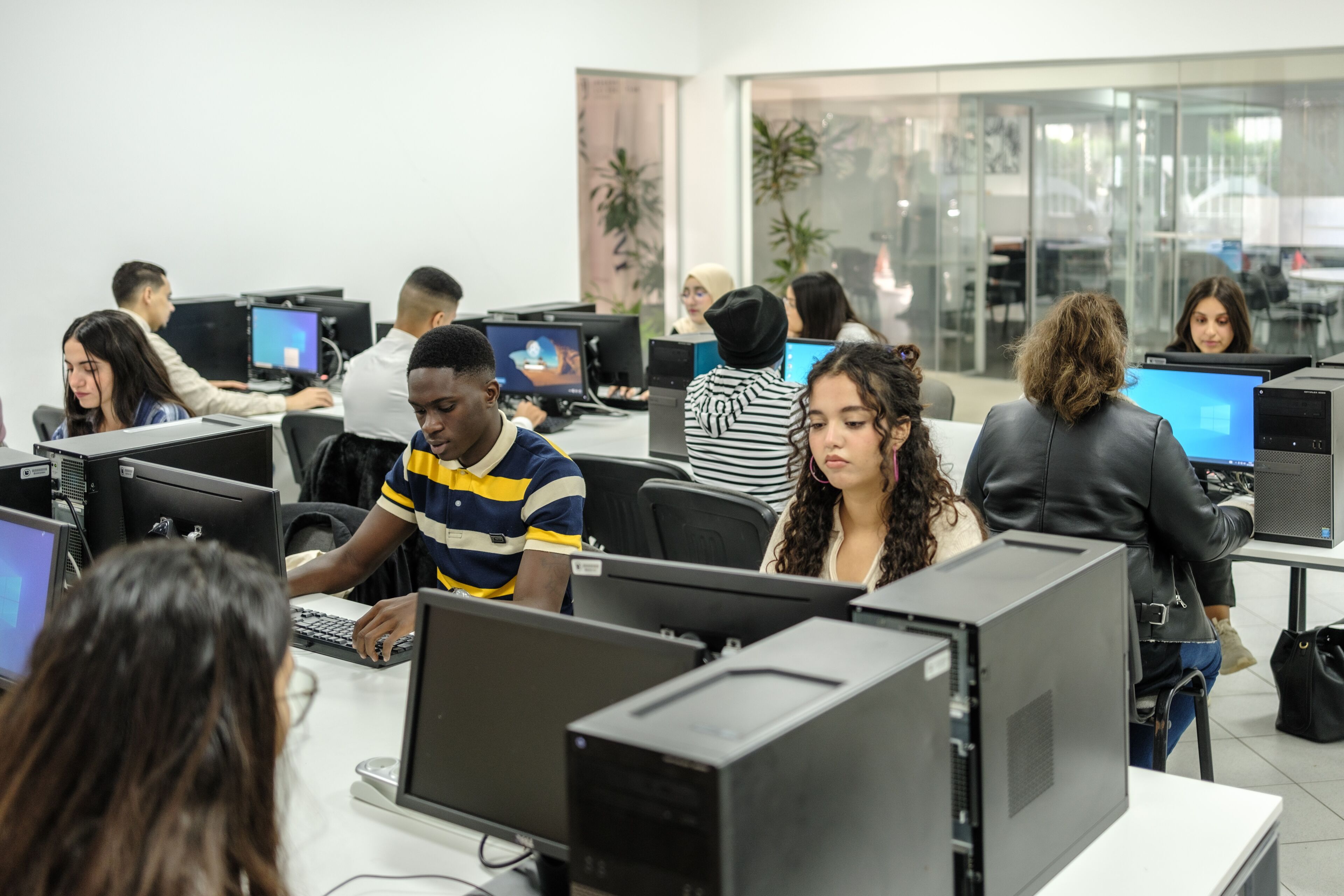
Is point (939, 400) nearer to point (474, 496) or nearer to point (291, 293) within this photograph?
point (474, 496)

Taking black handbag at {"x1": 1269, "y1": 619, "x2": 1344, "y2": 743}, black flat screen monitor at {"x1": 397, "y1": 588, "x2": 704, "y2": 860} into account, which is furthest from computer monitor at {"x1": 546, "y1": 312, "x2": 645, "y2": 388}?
black flat screen monitor at {"x1": 397, "y1": 588, "x2": 704, "y2": 860}

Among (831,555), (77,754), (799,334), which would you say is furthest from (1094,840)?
(799,334)

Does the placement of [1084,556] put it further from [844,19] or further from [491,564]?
[844,19]

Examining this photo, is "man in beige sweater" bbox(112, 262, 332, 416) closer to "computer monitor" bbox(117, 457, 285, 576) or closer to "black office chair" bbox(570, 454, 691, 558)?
"black office chair" bbox(570, 454, 691, 558)

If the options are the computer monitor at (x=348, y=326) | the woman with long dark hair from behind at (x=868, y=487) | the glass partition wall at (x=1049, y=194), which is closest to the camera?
the woman with long dark hair from behind at (x=868, y=487)

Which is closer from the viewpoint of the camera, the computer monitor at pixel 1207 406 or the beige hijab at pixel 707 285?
the computer monitor at pixel 1207 406

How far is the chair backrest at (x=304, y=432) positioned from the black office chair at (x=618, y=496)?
4.82 feet

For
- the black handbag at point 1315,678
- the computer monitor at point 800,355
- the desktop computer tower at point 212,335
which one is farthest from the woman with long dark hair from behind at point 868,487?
the desktop computer tower at point 212,335

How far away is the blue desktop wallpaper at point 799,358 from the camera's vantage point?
448 cm

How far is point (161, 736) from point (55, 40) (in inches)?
204

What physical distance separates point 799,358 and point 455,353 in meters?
2.23

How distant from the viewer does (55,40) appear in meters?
→ 5.22

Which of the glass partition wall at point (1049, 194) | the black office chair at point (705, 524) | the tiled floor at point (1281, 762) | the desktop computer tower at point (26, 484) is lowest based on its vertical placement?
the tiled floor at point (1281, 762)

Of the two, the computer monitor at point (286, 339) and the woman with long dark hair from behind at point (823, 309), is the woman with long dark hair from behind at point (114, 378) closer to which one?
the computer monitor at point (286, 339)
